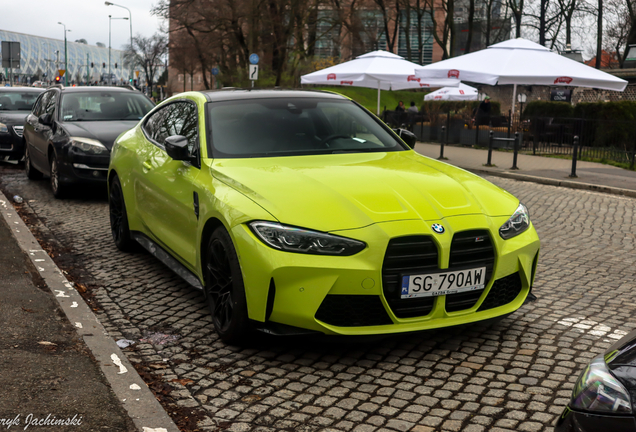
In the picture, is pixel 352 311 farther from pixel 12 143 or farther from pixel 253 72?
pixel 253 72

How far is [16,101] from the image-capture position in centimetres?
1634

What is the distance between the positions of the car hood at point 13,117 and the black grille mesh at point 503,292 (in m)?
12.9

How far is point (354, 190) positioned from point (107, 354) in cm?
171

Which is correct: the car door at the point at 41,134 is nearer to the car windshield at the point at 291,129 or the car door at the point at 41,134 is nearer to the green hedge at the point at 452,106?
the car windshield at the point at 291,129

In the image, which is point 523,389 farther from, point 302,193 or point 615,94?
point 615,94

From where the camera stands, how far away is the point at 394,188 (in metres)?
4.41

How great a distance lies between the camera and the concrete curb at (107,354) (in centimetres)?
338

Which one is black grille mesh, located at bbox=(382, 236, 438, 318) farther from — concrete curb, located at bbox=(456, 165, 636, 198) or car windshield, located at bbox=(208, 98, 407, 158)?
concrete curb, located at bbox=(456, 165, 636, 198)

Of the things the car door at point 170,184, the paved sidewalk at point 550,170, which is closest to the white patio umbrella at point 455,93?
the paved sidewalk at point 550,170

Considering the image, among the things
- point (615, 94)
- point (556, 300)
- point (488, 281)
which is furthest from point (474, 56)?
point (615, 94)

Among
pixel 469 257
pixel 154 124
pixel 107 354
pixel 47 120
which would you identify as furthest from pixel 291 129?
pixel 47 120

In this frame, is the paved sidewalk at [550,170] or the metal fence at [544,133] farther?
the metal fence at [544,133]

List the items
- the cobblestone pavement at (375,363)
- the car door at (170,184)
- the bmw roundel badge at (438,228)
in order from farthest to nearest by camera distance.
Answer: the car door at (170,184) < the bmw roundel badge at (438,228) < the cobblestone pavement at (375,363)

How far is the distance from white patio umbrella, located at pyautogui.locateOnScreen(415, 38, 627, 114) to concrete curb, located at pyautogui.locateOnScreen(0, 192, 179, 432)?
13.4m
